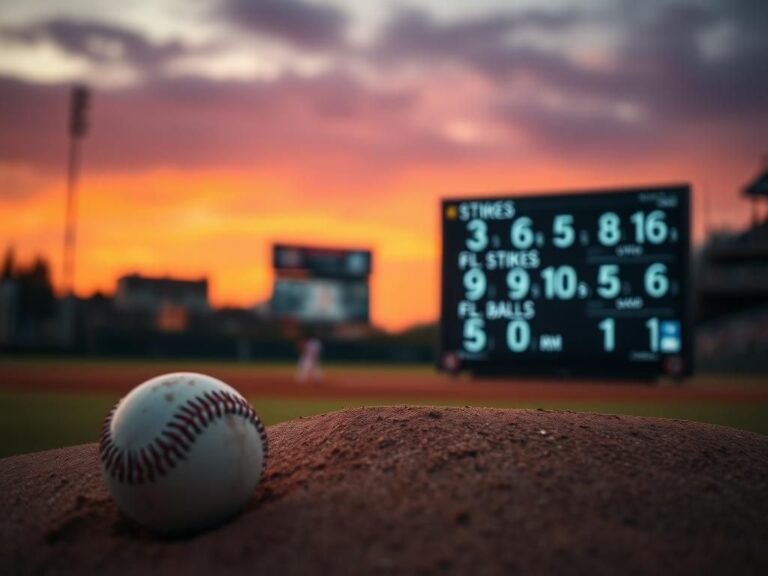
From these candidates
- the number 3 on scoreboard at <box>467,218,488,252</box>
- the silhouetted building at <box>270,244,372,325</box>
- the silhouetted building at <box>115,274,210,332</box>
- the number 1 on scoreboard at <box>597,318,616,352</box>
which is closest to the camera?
the number 1 on scoreboard at <box>597,318,616,352</box>

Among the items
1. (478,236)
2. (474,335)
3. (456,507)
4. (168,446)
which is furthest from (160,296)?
(456,507)

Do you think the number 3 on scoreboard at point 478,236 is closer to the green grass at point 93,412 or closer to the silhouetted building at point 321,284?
the green grass at point 93,412

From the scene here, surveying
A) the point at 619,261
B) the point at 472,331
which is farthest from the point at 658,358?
the point at 472,331

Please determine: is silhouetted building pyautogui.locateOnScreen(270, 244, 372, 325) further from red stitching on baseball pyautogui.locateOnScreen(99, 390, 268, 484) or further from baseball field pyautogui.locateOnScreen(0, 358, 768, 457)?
red stitching on baseball pyautogui.locateOnScreen(99, 390, 268, 484)

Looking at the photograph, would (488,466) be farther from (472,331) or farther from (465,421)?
(472,331)

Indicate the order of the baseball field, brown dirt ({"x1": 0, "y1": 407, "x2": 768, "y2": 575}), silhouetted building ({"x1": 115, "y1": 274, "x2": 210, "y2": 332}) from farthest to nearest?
silhouetted building ({"x1": 115, "y1": 274, "x2": 210, "y2": 332}) → the baseball field → brown dirt ({"x1": 0, "y1": 407, "x2": 768, "y2": 575})

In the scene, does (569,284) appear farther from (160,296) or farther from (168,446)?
(160,296)

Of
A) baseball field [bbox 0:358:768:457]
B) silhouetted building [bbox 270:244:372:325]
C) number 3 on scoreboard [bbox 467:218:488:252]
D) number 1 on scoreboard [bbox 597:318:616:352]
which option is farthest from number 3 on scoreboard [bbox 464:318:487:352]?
silhouetted building [bbox 270:244:372:325]
